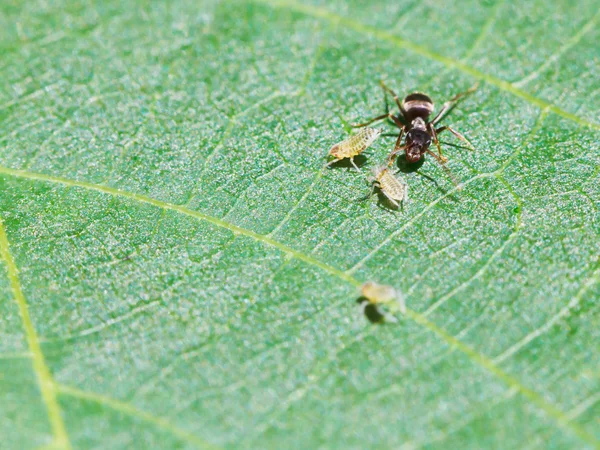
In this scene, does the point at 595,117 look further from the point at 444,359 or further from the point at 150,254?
the point at 150,254

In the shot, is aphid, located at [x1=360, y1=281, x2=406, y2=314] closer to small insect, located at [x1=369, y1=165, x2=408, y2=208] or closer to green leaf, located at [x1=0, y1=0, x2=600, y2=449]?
green leaf, located at [x1=0, y1=0, x2=600, y2=449]

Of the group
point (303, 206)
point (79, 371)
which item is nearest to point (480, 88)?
point (303, 206)

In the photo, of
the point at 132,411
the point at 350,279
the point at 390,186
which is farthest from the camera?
the point at 390,186

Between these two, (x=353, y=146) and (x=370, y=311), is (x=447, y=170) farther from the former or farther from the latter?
(x=370, y=311)

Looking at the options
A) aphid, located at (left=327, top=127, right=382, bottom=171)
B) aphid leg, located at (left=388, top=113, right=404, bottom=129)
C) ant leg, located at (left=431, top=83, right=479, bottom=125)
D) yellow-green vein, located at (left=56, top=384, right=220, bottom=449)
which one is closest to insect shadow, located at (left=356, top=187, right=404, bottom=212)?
aphid, located at (left=327, top=127, right=382, bottom=171)

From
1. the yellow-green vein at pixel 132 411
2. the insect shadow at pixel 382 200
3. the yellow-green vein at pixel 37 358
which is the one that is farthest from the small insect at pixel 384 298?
the yellow-green vein at pixel 37 358

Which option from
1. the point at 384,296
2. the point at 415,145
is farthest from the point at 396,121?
the point at 384,296
